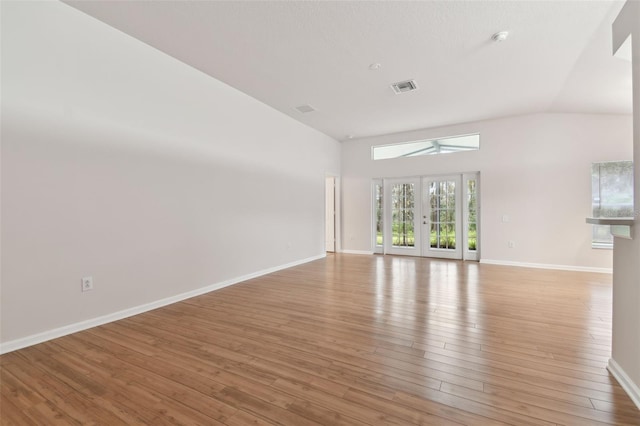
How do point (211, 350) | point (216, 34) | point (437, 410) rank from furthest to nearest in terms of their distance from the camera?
point (216, 34) → point (211, 350) → point (437, 410)

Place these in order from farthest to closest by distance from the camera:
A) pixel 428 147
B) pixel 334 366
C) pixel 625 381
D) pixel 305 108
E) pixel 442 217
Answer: pixel 428 147 → pixel 442 217 → pixel 305 108 → pixel 334 366 → pixel 625 381

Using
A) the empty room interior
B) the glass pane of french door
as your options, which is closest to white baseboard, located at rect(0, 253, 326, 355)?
the empty room interior

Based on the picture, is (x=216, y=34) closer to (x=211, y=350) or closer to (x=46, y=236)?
(x=46, y=236)

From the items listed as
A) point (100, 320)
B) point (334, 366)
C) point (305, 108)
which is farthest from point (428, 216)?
point (100, 320)

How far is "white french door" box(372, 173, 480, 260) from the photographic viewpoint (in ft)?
20.7

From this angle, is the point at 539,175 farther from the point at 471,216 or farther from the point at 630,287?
the point at 630,287

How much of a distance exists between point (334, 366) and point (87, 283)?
2.48m

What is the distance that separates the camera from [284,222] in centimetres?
561

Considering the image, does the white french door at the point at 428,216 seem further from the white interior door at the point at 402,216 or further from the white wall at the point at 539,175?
the white wall at the point at 539,175

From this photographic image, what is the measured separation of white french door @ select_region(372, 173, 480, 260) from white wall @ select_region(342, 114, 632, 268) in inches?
10.3

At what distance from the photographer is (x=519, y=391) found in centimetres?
174

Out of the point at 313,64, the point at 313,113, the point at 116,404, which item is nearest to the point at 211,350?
the point at 116,404

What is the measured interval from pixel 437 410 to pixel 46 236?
3.27 m

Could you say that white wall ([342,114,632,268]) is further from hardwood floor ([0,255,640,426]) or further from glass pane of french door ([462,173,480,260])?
hardwood floor ([0,255,640,426])
